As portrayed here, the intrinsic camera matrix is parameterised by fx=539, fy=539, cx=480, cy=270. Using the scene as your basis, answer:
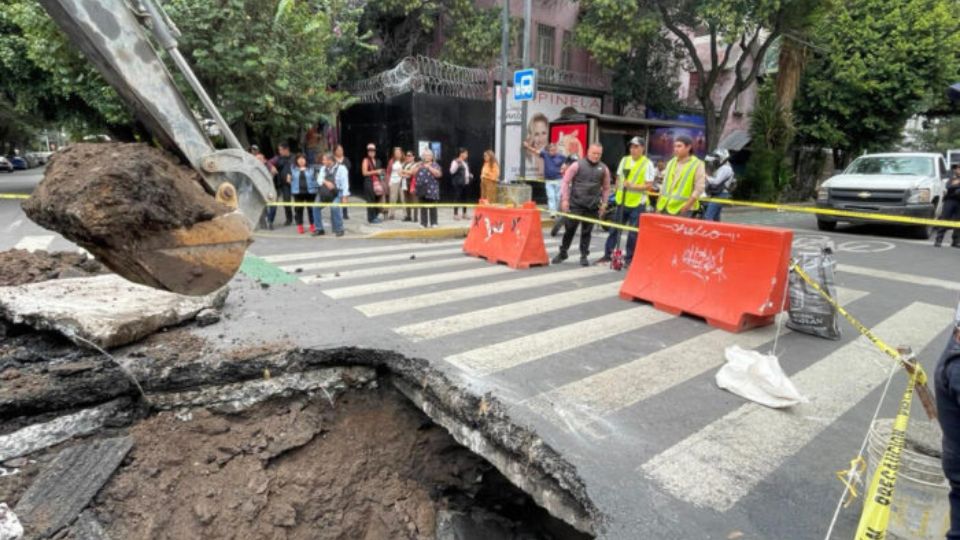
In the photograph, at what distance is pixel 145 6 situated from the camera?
9.12 ft

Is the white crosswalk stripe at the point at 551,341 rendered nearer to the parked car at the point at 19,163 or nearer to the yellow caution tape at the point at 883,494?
the yellow caution tape at the point at 883,494

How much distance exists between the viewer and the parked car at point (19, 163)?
144 feet

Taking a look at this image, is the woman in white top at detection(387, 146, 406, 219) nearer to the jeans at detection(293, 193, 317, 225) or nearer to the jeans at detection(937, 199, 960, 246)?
the jeans at detection(293, 193, 317, 225)

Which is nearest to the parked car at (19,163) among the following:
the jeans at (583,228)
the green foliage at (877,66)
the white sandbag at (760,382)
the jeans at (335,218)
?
the jeans at (335,218)

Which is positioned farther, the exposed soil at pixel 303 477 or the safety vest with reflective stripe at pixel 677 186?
the safety vest with reflective stripe at pixel 677 186

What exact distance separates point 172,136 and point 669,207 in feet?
20.9

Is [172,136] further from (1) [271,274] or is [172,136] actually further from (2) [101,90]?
(2) [101,90]

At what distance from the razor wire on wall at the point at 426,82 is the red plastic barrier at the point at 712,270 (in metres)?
10.5

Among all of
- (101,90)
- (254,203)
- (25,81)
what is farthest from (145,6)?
(25,81)

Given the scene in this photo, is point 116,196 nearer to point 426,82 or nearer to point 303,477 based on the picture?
point 303,477

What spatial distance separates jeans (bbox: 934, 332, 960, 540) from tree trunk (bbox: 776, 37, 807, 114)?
21.7m

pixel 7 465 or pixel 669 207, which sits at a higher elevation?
pixel 669 207

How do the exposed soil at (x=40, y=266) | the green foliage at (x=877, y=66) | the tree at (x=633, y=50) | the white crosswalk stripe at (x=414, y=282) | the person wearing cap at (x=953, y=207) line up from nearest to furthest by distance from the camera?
the exposed soil at (x=40, y=266) < the white crosswalk stripe at (x=414, y=282) < the person wearing cap at (x=953, y=207) < the tree at (x=633, y=50) < the green foliage at (x=877, y=66)

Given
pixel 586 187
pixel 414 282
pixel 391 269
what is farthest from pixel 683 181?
pixel 391 269
